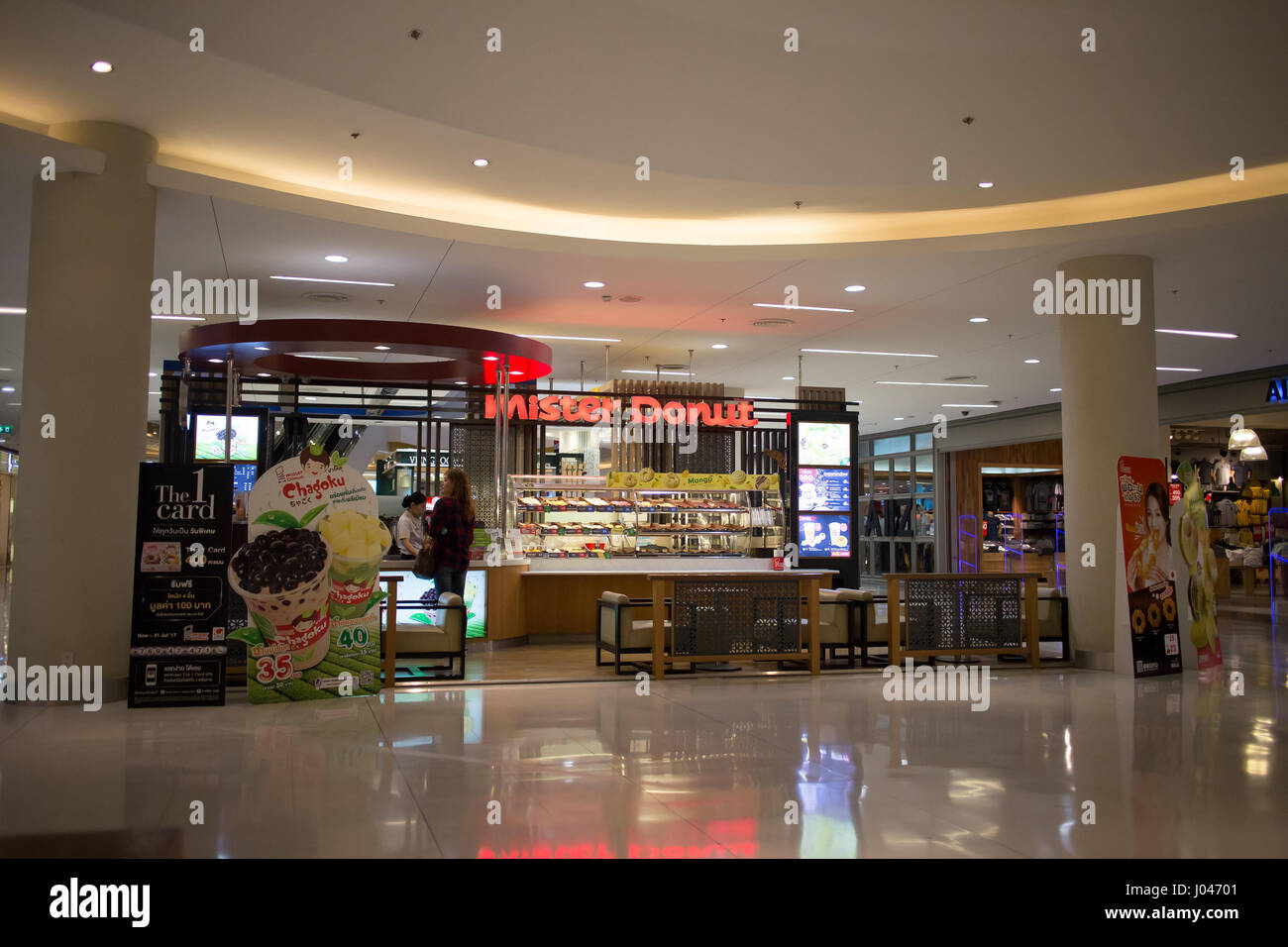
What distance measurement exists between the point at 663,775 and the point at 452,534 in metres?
4.63

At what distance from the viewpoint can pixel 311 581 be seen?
23.2 feet

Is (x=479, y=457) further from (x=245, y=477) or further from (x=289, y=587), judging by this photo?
(x=289, y=587)

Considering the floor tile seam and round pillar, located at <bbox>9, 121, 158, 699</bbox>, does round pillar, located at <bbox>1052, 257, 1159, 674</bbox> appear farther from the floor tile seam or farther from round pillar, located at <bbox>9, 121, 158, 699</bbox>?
round pillar, located at <bbox>9, 121, 158, 699</bbox>

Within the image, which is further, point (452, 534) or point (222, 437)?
point (222, 437)

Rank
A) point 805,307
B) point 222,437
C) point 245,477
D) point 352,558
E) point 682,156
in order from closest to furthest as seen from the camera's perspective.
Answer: point 352,558, point 682,156, point 805,307, point 222,437, point 245,477

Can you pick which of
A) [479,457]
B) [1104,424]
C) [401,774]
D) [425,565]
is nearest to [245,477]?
[479,457]

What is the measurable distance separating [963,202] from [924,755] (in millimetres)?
5301

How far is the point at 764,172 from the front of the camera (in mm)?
8070

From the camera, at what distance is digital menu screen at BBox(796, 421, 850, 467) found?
14.2m

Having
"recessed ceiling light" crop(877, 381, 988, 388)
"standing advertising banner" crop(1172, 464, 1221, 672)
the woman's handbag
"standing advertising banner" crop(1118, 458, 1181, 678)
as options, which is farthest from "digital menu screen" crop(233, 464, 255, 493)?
"standing advertising banner" crop(1172, 464, 1221, 672)

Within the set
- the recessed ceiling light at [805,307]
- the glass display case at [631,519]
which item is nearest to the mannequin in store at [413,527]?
the glass display case at [631,519]

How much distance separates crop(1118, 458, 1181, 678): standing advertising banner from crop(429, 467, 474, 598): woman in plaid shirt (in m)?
5.71
